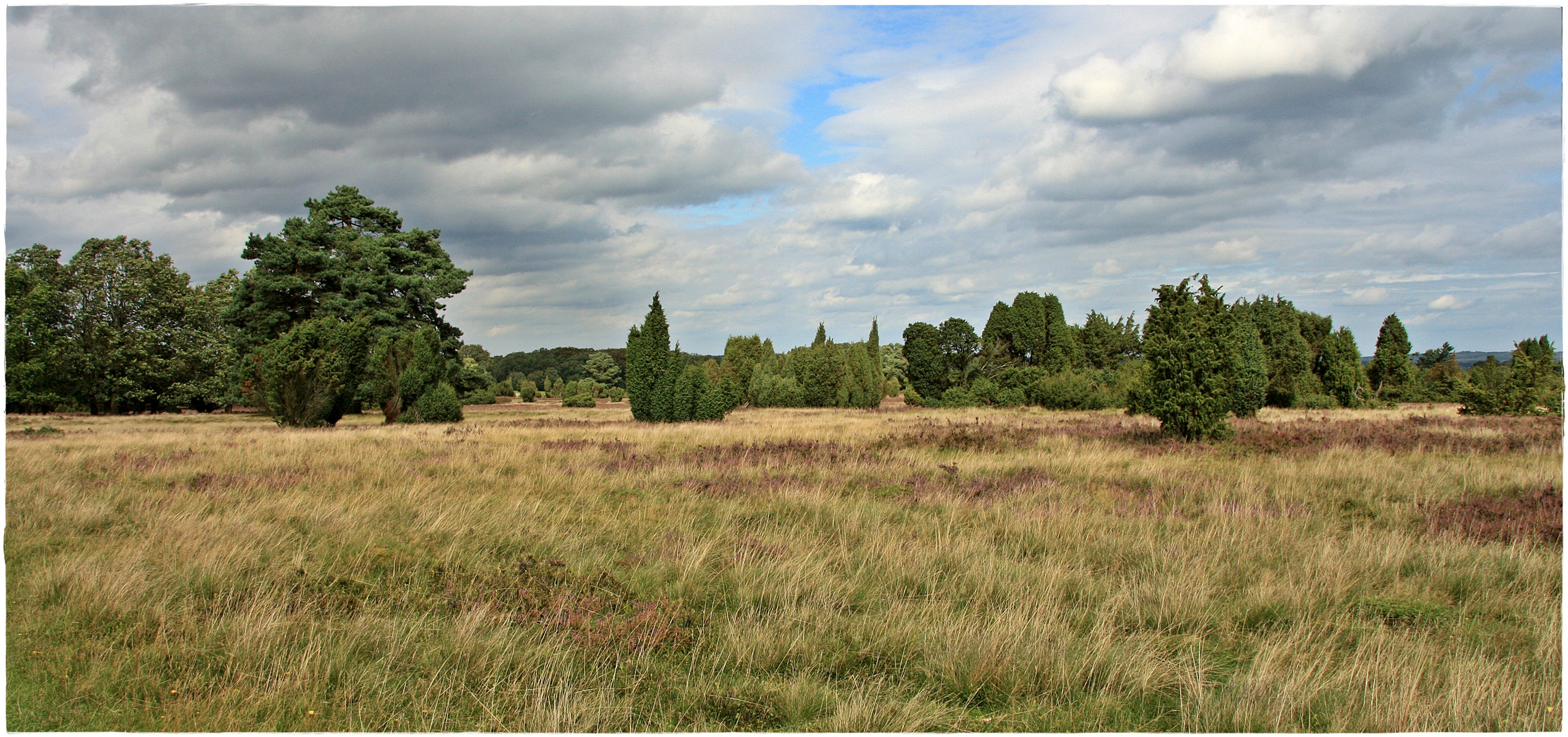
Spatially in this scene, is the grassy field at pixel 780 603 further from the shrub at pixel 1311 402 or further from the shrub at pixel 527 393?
the shrub at pixel 527 393

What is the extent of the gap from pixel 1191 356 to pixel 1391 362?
42.3 m

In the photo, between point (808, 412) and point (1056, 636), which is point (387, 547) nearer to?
point (1056, 636)

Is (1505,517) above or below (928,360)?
below

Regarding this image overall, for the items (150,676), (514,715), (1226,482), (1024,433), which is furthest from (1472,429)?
(150,676)

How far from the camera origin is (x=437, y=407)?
29250 mm

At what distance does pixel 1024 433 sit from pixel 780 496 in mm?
10771

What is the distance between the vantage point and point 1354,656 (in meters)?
4.05

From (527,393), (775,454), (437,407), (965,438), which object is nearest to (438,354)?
(437,407)

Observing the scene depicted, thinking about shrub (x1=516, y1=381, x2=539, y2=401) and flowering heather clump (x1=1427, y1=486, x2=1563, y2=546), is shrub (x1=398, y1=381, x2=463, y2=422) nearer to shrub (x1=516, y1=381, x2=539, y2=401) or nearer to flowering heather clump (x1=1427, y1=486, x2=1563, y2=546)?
flowering heather clump (x1=1427, y1=486, x2=1563, y2=546)

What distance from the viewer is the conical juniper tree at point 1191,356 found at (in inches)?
580

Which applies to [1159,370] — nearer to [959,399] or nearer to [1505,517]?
[1505,517]

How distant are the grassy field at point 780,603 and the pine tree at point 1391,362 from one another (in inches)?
1729

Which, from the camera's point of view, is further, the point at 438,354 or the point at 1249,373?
the point at 438,354

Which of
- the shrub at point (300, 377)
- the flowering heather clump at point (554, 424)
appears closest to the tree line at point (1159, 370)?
the flowering heather clump at point (554, 424)
